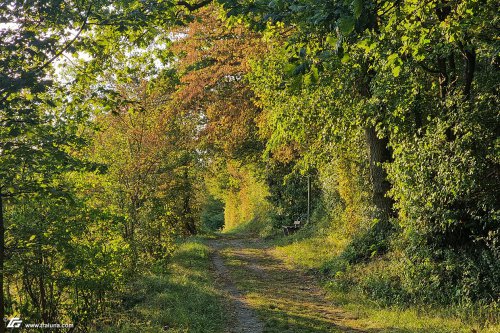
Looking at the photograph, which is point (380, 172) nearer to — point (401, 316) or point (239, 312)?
point (401, 316)

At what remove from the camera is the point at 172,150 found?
15656 millimetres

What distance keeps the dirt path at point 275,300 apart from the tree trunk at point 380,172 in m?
2.91

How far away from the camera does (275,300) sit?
10.3 metres

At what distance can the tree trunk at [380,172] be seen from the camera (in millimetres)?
12359

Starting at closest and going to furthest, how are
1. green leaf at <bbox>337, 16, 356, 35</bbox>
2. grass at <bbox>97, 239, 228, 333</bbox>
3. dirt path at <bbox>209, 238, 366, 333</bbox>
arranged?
green leaf at <bbox>337, 16, 356, 35</bbox> < grass at <bbox>97, 239, 228, 333</bbox> < dirt path at <bbox>209, 238, 366, 333</bbox>

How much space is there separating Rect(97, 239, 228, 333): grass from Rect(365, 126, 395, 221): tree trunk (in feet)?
Result: 17.2

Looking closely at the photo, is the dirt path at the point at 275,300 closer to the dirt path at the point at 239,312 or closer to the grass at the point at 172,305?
the dirt path at the point at 239,312

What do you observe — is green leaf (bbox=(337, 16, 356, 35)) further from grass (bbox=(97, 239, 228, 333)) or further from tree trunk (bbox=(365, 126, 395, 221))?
tree trunk (bbox=(365, 126, 395, 221))

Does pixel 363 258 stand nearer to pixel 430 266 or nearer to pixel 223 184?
pixel 430 266

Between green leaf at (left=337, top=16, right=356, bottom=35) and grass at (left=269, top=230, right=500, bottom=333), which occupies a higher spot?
green leaf at (left=337, top=16, right=356, bottom=35)

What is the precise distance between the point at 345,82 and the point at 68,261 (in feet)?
24.1

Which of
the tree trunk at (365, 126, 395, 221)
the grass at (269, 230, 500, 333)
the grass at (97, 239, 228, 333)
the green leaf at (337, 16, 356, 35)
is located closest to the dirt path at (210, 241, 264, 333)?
the grass at (97, 239, 228, 333)

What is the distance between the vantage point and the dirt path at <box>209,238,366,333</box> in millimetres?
8273

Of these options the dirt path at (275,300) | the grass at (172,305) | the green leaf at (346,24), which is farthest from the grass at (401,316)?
the green leaf at (346,24)
